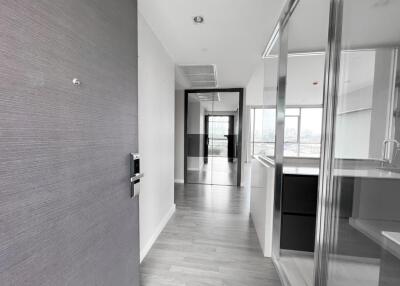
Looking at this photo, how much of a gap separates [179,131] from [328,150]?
4.14 m

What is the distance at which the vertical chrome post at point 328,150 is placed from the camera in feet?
3.83

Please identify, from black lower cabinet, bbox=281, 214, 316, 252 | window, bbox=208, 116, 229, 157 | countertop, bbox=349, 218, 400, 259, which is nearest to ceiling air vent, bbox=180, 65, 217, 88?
window, bbox=208, 116, 229, 157

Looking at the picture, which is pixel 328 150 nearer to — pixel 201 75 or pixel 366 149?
pixel 366 149

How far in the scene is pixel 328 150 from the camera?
122 centimetres

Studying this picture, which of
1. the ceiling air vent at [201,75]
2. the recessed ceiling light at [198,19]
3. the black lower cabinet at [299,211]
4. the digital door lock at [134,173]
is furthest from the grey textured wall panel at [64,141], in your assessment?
the ceiling air vent at [201,75]

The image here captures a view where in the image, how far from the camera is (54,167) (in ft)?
2.57

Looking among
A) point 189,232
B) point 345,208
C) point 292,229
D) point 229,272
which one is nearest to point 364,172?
point 345,208

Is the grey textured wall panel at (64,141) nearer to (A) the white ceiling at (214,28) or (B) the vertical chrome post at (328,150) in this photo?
(A) the white ceiling at (214,28)

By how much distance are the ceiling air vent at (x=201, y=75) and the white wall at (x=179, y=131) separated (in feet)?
1.86

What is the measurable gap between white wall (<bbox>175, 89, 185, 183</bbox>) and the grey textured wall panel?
3.74 meters

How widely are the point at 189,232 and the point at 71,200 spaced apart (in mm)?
2044

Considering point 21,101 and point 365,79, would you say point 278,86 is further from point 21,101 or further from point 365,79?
point 21,101

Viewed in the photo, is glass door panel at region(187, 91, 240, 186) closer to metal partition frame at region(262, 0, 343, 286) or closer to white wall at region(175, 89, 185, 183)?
white wall at region(175, 89, 185, 183)

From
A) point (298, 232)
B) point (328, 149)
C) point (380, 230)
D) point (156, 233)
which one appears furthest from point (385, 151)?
point (156, 233)
